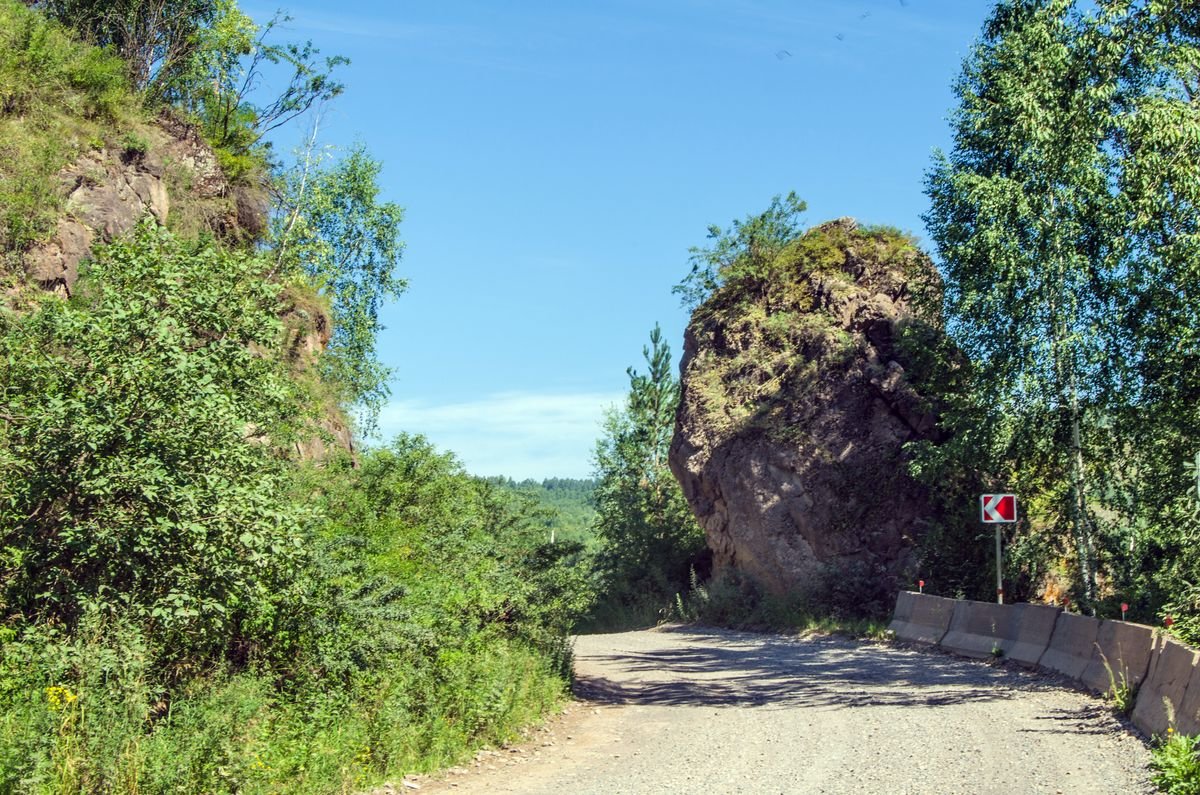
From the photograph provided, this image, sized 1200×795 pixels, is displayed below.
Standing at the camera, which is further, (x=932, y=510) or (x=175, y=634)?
(x=932, y=510)

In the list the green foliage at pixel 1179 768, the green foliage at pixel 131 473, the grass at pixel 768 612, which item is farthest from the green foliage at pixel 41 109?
the grass at pixel 768 612

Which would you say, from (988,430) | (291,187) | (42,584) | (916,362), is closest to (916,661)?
(988,430)

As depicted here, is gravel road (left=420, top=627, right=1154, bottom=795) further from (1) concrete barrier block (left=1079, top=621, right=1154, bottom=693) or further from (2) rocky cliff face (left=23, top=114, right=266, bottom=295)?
(2) rocky cliff face (left=23, top=114, right=266, bottom=295)

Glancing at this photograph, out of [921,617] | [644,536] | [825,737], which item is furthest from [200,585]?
[644,536]

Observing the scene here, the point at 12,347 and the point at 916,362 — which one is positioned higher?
the point at 916,362

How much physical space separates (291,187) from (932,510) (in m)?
23.4

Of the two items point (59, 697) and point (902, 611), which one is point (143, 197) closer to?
point (59, 697)

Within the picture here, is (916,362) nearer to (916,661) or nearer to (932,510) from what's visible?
(932,510)

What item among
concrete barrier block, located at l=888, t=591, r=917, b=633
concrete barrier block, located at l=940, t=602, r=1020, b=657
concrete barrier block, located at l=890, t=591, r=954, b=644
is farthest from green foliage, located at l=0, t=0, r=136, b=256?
concrete barrier block, located at l=888, t=591, r=917, b=633

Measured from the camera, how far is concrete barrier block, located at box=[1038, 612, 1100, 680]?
16.1m

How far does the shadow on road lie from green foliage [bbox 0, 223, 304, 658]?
26.0ft

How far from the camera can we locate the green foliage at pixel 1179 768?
8656 mm

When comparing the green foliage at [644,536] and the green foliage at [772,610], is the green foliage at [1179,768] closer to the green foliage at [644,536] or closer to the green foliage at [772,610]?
the green foliage at [772,610]

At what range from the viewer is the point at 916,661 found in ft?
65.9
